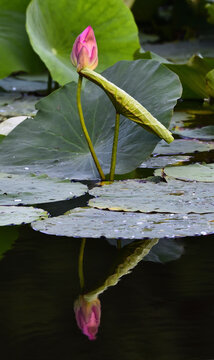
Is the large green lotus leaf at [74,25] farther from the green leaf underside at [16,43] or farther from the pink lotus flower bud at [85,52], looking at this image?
the pink lotus flower bud at [85,52]

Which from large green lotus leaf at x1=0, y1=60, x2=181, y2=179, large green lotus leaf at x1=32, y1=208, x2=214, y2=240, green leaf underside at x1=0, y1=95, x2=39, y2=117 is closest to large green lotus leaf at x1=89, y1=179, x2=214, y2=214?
large green lotus leaf at x1=32, y1=208, x2=214, y2=240

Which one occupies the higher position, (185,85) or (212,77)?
(212,77)

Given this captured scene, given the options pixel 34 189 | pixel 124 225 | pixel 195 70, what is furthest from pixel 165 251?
pixel 195 70

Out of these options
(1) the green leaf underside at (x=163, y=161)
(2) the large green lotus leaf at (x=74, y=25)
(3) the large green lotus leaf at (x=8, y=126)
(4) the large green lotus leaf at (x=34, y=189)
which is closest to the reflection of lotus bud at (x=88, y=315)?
(4) the large green lotus leaf at (x=34, y=189)

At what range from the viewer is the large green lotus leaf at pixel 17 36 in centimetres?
307

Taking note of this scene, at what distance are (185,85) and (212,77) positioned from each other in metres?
0.69

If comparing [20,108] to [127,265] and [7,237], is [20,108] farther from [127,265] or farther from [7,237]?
[127,265]

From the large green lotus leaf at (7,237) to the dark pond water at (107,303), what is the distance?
0.04ft

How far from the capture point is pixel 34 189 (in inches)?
62.8

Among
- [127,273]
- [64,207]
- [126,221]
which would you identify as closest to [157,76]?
[64,207]

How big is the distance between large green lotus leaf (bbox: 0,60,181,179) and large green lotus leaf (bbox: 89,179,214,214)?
0.17m

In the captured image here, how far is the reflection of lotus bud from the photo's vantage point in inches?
38.0

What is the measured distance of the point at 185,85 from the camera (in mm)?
2859

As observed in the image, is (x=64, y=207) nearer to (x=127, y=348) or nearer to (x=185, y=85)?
(x=127, y=348)
